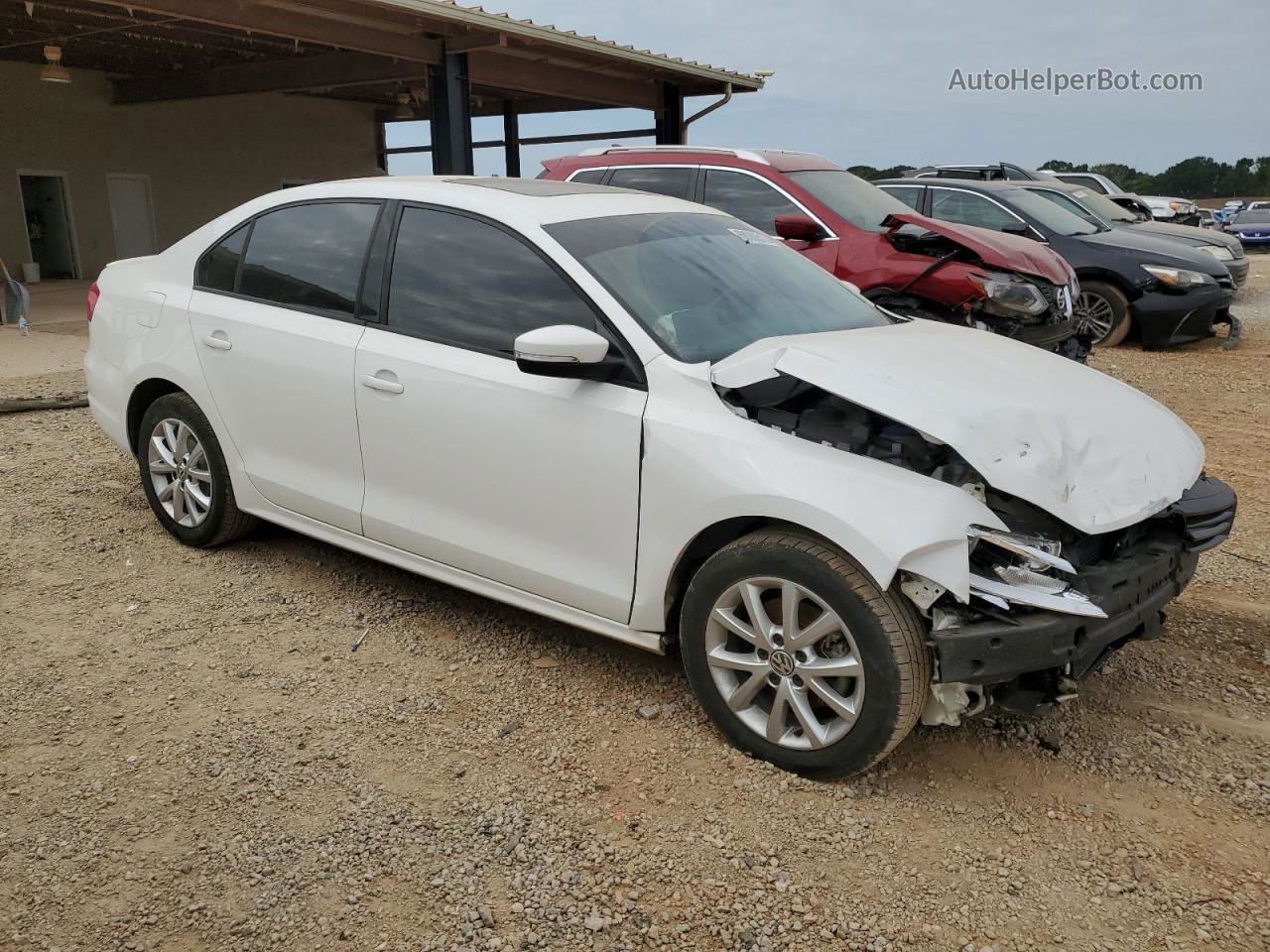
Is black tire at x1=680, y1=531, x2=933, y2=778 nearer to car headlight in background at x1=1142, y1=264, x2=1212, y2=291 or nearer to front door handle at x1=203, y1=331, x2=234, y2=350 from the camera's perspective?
front door handle at x1=203, y1=331, x2=234, y2=350

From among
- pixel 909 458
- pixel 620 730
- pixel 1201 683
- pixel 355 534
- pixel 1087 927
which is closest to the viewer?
pixel 1087 927

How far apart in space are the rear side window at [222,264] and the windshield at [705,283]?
5.63ft

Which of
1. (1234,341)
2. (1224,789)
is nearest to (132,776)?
(1224,789)

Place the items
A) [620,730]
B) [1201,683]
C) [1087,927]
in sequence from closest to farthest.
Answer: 1. [1087,927]
2. [620,730]
3. [1201,683]

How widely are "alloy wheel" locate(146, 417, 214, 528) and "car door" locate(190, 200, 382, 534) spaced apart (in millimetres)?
333

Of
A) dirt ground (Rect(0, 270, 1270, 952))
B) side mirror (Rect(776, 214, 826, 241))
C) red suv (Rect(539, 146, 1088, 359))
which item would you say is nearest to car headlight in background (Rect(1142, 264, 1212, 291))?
red suv (Rect(539, 146, 1088, 359))

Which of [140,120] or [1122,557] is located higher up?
[140,120]

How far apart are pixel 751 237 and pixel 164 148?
19255mm

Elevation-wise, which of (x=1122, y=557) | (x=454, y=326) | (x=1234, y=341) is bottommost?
(x=1234, y=341)

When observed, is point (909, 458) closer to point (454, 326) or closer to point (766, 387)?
point (766, 387)

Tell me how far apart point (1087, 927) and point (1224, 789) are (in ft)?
2.90

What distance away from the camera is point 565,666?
12.6 feet

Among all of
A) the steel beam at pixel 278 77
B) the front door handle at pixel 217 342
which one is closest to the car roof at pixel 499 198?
the front door handle at pixel 217 342

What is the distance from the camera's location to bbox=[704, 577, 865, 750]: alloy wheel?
2.93 metres
